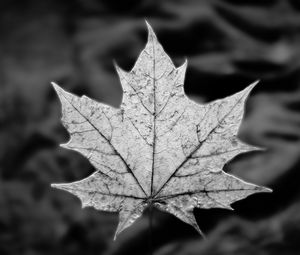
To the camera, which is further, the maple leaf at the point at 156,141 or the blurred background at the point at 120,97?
the blurred background at the point at 120,97

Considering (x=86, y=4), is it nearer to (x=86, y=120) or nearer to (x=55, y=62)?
(x=55, y=62)

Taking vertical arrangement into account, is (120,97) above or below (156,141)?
above

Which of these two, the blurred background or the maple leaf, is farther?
the blurred background

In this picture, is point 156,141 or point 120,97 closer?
point 156,141
